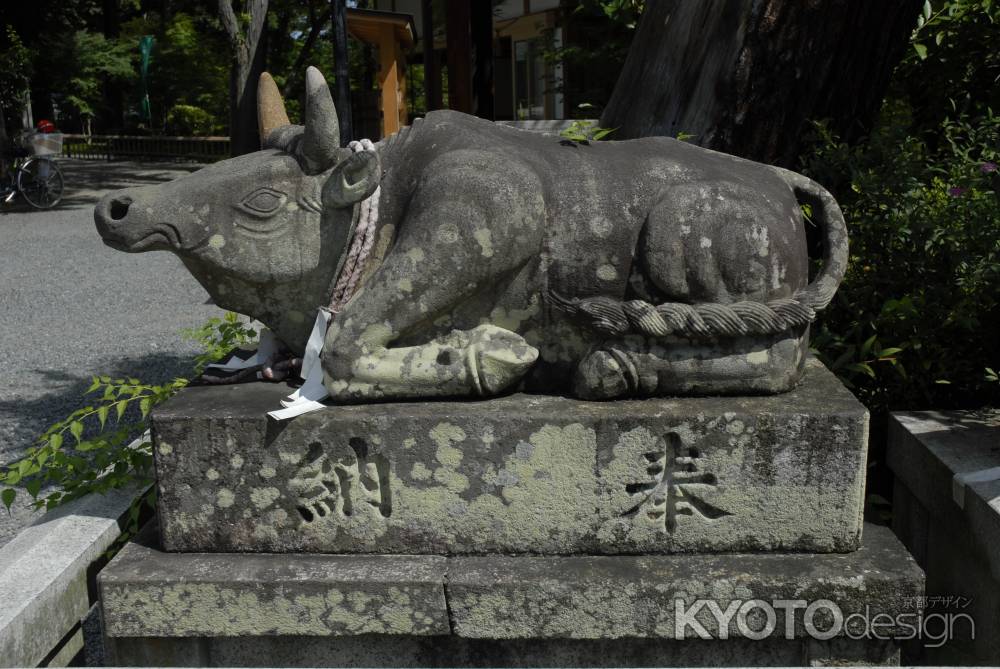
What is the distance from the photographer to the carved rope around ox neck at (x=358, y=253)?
92.8 inches

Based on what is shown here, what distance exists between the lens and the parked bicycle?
529 inches

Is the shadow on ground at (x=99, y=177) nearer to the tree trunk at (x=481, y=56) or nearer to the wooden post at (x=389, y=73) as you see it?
the wooden post at (x=389, y=73)

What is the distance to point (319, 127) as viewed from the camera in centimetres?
230

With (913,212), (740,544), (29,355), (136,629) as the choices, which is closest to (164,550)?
(136,629)

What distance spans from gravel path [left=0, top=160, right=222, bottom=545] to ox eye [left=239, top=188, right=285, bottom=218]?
7.56ft

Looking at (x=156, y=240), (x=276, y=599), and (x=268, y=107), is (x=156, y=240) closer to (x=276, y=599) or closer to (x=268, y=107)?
(x=268, y=107)

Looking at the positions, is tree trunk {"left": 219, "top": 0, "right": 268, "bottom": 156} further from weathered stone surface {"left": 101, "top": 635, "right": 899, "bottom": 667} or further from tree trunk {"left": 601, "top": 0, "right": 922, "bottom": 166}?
weathered stone surface {"left": 101, "top": 635, "right": 899, "bottom": 667}

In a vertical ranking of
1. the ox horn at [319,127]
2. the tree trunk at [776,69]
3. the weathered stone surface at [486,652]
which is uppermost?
the tree trunk at [776,69]

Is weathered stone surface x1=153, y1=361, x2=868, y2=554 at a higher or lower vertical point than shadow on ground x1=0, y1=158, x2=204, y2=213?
lower

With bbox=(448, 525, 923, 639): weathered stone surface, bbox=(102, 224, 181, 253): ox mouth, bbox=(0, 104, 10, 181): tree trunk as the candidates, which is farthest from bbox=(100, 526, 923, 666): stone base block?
bbox=(0, 104, 10, 181): tree trunk

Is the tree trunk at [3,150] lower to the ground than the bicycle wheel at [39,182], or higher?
higher

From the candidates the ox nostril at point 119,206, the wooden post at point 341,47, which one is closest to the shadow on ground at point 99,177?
the wooden post at point 341,47

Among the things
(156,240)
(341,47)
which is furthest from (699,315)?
(341,47)

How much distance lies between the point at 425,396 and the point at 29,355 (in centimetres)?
493
